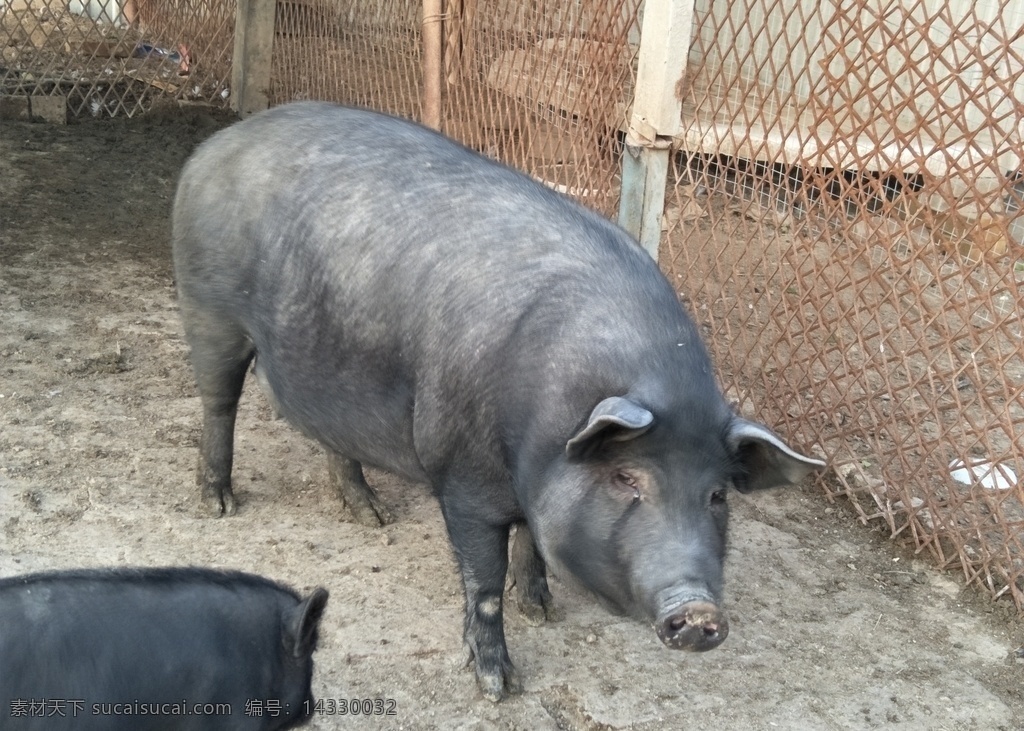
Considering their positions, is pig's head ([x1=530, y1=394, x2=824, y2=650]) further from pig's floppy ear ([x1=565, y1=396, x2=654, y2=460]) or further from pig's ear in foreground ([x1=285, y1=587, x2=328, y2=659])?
pig's ear in foreground ([x1=285, y1=587, x2=328, y2=659])

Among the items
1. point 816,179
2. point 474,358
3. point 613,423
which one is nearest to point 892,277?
point 816,179

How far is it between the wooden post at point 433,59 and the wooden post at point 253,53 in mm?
3249

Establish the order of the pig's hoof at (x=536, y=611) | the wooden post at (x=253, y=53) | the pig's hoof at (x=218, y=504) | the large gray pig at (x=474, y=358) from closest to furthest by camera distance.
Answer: the large gray pig at (x=474, y=358)
the pig's hoof at (x=536, y=611)
the pig's hoof at (x=218, y=504)
the wooden post at (x=253, y=53)

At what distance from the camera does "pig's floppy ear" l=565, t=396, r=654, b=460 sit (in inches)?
109

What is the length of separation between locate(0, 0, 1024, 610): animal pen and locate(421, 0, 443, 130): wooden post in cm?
1

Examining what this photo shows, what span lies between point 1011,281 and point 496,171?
1839 mm

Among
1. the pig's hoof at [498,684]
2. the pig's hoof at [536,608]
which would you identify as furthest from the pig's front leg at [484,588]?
the pig's hoof at [536,608]

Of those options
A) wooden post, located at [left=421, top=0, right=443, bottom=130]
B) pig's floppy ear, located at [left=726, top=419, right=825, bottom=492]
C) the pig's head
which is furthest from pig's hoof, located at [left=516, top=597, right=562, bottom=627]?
wooden post, located at [left=421, top=0, right=443, bottom=130]

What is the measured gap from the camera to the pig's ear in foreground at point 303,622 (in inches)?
107

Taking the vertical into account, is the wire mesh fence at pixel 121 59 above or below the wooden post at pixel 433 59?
below

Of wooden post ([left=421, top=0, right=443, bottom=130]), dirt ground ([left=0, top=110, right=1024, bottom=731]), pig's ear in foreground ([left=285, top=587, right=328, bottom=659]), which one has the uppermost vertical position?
wooden post ([left=421, top=0, right=443, bottom=130])

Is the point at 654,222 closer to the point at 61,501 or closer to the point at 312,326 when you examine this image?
the point at 312,326

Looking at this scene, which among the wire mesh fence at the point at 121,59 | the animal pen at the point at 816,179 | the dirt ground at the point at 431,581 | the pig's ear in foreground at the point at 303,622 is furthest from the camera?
the wire mesh fence at the point at 121,59

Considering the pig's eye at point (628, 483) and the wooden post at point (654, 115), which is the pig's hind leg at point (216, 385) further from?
the pig's eye at point (628, 483)
